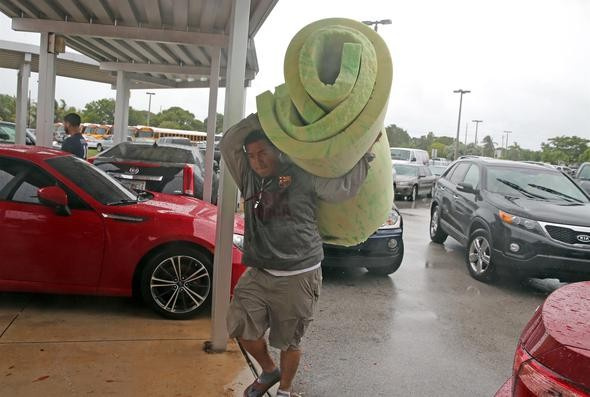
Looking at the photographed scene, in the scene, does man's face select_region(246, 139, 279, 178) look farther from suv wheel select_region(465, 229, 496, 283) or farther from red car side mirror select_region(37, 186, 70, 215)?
suv wheel select_region(465, 229, 496, 283)

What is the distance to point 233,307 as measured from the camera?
113 inches

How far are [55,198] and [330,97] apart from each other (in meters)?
3.07

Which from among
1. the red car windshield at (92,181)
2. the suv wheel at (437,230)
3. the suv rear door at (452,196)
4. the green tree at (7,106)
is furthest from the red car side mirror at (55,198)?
the green tree at (7,106)

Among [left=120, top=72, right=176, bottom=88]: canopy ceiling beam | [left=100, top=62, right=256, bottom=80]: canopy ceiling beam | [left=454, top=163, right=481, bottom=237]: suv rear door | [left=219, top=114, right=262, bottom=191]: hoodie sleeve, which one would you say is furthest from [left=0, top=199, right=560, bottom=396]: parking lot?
[left=120, top=72, right=176, bottom=88]: canopy ceiling beam

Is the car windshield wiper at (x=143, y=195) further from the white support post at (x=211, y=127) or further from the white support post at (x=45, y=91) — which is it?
the white support post at (x=45, y=91)

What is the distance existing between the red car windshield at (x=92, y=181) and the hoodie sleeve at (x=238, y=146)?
2.09m

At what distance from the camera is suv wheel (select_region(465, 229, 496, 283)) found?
6.82 meters

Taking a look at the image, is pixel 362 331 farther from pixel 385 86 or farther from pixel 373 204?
pixel 385 86

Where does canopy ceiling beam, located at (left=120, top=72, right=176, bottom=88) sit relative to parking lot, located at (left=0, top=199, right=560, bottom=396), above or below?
above

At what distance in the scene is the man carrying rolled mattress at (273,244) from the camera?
2688 millimetres

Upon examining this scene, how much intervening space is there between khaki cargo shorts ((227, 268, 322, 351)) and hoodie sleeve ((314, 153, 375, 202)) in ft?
1.72

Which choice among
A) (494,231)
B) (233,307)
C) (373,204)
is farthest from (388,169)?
(494,231)

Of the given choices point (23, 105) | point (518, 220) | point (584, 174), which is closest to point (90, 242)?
Answer: point (518, 220)

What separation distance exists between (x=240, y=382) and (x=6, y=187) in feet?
8.64
